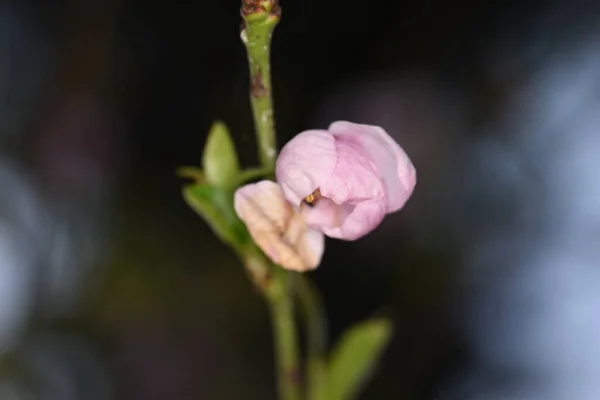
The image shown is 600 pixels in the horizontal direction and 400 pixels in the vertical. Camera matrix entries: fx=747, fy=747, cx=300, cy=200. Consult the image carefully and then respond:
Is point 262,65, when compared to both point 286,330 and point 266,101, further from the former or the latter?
point 286,330

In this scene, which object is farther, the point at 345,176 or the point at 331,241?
the point at 331,241

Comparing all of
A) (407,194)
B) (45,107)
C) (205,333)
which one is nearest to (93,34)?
(45,107)

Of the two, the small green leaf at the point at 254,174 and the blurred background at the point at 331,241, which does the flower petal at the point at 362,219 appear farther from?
the blurred background at the point at 331,241

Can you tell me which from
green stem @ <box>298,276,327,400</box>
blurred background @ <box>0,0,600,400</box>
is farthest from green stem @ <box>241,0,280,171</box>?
blurred background @ <box>0,0,600,400</box>

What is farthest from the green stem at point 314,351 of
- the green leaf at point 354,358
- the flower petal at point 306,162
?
the flower petal at point 306,162

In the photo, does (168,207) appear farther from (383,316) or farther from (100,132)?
(383,316)

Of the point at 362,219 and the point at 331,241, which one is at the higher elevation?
the point at 331,241

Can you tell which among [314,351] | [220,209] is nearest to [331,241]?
[314,351]
